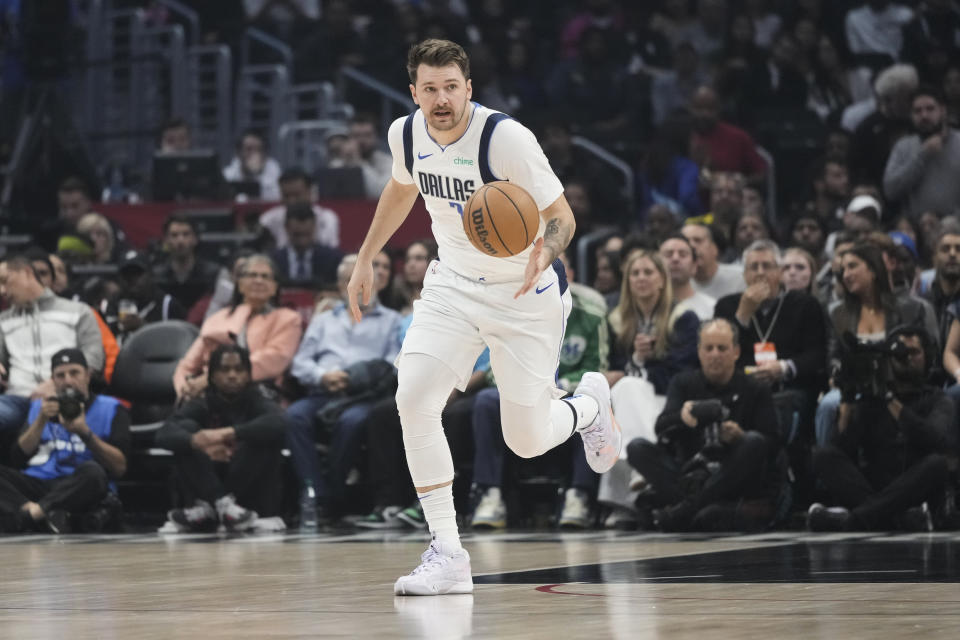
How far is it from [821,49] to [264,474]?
26.1 feet

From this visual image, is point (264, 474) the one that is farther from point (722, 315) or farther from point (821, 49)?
point (821, 49)

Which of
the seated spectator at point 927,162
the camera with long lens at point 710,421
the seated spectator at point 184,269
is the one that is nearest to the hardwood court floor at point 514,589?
the camera with long lens at point 710,421

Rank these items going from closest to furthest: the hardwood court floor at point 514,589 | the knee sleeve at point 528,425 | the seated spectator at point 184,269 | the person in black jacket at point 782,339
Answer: the hardwood court floor at point 514,589 < the knee sleeve at point 528,425 < the person in black jacket at point 782,339 < the seated spectator at point 184,269

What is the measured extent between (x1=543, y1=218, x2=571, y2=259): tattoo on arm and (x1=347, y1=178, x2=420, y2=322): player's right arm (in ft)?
2.48

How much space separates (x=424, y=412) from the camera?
6.13 metres

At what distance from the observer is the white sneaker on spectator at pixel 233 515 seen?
1051 centimetres

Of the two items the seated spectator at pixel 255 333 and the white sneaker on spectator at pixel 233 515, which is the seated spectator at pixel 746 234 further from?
the white sneaker on spectator at pixel 233 515

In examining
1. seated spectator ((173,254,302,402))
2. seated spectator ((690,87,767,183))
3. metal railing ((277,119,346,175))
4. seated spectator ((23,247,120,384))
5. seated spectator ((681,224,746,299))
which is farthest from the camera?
metal railing ((277,119,346,175))

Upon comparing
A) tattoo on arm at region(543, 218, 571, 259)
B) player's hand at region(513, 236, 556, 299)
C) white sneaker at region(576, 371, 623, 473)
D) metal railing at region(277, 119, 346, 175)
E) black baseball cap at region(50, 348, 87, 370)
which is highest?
metal railing at region(277, 119, 346, 175)

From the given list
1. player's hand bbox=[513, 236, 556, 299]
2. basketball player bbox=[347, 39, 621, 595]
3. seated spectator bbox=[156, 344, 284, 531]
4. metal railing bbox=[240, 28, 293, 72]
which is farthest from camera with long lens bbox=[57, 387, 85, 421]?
metal railing bbox=[240, 28, 293, 72]

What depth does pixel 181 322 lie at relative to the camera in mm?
12008

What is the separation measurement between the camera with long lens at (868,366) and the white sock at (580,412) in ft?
8.53

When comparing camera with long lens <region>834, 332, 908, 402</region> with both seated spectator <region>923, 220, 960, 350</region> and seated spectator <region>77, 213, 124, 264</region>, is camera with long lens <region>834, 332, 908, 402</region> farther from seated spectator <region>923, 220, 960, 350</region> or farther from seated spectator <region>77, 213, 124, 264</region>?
seated spectator <region>77, 213, 124, 264</region>

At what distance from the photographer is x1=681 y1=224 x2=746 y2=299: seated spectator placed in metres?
11.2
